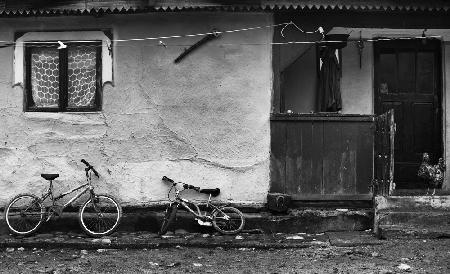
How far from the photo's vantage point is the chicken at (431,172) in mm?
10180

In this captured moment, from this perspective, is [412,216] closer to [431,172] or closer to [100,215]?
[431,172]

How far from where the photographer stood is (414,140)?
1121 centimetres

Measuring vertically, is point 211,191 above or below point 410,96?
below

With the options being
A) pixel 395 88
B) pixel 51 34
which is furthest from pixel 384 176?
pixel 51 34

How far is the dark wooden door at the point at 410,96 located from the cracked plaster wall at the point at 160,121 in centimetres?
251

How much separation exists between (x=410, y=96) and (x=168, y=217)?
5.04 m

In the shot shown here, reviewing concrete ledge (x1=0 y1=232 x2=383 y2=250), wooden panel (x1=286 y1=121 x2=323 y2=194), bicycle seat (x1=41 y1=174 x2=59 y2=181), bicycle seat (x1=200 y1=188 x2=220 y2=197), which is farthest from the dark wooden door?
bicycle seat (x1=41 y1=174 x2=59 y2=181)

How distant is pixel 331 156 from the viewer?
10.1m

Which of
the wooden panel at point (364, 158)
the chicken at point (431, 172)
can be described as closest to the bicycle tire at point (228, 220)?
the wooden panel at point (364, 158)

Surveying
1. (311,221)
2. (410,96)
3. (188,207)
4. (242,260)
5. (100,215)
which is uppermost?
(410,96)

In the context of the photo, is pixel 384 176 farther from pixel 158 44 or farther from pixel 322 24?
pixel 158 44

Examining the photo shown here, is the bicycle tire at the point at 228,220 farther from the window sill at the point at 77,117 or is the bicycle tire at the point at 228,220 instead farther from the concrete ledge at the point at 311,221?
the window sill at the point at 77,117

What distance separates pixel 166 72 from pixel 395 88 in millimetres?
4307

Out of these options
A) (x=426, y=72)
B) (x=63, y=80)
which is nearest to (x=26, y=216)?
(x=63, y=80)
